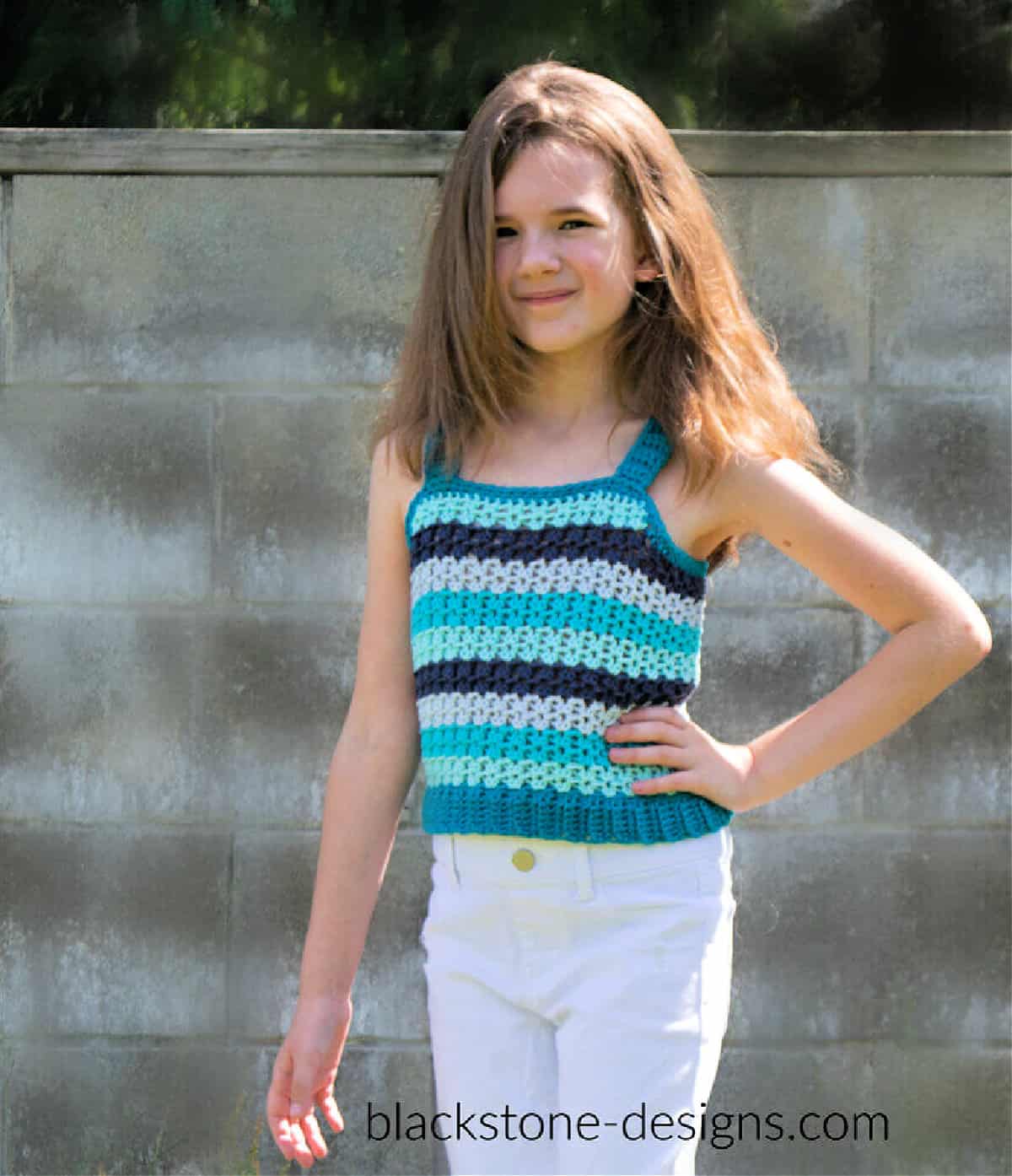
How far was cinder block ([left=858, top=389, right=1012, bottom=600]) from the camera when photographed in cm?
279

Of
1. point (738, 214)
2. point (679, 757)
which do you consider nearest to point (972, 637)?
point (679, 757)

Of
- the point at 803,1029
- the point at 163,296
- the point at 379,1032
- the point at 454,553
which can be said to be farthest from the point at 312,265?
the point at 803,1029

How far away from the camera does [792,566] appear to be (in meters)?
2.79

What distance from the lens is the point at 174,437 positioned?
9.29 feet

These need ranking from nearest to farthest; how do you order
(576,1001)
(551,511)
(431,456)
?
(576,1001)
(551,511)
(431,456)

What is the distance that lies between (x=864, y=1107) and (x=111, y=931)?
1.34 m

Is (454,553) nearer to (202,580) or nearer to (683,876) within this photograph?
(683,876)

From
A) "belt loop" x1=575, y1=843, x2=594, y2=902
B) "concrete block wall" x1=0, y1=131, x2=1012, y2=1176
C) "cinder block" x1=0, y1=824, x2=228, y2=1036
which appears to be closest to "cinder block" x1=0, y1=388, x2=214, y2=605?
"concrete block wall" x1=0, y1=131, x2=1012, y2=1176

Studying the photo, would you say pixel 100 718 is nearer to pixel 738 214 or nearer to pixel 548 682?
pixel 548 682

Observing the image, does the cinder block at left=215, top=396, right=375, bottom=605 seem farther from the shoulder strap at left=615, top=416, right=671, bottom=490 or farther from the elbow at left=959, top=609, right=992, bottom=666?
the elbow at left=959, top=609, right=992, bottom=666

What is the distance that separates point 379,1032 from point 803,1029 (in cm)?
74

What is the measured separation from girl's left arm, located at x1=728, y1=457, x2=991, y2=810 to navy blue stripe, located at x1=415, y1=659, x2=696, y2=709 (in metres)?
0.17

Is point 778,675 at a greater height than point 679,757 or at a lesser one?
greater

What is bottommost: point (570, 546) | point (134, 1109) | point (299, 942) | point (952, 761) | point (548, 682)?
point (134, 1109)
